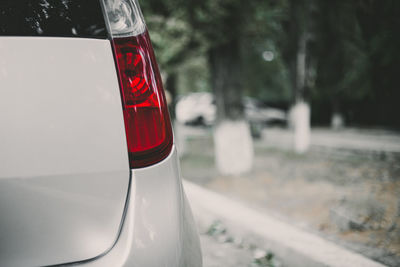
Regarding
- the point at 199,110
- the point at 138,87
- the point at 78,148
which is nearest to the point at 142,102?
the point at 138,87

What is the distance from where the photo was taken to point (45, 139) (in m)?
1.08

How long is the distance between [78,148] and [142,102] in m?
0.26

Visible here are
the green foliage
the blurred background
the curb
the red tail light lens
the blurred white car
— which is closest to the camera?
the red tail light lens

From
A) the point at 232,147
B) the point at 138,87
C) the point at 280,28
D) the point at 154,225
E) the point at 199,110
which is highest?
the point at 138,87

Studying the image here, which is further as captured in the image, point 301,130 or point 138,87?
point 301,130

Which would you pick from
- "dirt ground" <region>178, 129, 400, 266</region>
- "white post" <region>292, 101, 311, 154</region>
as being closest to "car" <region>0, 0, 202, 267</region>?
"dirt ground" <region>178, 129, 400, 266</region>

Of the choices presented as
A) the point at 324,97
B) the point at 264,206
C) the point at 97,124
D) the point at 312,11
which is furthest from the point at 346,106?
the point at 97,124

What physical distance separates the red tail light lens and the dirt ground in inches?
87.2

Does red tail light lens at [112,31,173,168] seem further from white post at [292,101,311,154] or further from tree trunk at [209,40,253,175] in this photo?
white post at [292,101,311,154]

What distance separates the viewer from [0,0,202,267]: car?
3.45 feet

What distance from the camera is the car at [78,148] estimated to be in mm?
1053

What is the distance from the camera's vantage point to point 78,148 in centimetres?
111

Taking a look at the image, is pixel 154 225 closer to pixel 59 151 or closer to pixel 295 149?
pixel 59 151

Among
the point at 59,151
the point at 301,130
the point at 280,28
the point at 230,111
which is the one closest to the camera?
the point at 59,151
